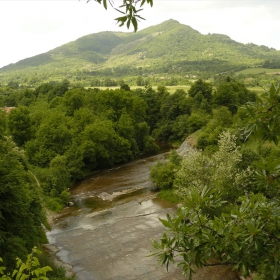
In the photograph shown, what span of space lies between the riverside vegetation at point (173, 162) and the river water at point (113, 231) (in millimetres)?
1908

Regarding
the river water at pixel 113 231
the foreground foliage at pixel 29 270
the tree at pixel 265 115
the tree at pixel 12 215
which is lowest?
the river water at pixel 113 231

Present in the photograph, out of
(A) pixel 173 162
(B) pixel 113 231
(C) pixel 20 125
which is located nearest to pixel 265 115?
(B) pixel 113 231

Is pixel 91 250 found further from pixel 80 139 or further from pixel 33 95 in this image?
pixel 33 95

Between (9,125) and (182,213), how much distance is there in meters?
40.3

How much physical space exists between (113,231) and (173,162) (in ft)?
42.4

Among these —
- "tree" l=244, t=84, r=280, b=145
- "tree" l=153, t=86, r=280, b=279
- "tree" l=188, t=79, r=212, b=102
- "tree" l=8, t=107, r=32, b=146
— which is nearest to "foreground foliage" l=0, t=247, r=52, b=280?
"tree" l=153, t=86, r=280, b=279

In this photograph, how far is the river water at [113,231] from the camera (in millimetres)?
17438

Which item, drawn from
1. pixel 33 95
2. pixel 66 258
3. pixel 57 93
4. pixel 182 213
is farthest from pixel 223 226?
pixel 33 95

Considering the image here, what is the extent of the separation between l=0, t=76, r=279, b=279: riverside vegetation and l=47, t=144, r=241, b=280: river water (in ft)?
6.26

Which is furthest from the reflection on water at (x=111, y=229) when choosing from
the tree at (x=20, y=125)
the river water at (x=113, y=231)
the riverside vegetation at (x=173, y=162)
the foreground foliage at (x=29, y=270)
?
the foreground foliage at (x=29, y=270)

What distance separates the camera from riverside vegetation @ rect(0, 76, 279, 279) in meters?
3.37

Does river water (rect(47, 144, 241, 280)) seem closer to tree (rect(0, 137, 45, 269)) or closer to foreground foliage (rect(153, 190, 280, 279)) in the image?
tree (rect(0, 137, 45, 269))

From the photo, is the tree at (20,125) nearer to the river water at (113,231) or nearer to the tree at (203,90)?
the river water at (113,231)

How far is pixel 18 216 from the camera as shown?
15.8 meters
